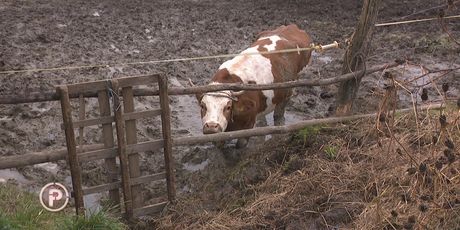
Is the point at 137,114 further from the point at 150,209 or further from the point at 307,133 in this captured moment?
the point at 307,133

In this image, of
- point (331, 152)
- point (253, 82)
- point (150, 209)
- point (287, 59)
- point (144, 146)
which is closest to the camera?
point (144, 146)

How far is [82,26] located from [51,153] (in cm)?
726

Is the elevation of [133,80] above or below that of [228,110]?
above

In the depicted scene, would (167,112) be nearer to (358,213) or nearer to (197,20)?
(358,213)

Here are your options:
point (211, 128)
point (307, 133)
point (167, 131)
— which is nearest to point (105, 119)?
point (167, 131)

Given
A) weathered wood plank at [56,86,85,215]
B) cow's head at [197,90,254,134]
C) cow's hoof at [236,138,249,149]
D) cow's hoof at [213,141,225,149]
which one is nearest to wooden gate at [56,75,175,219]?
weathered wood plank at [56,86,85,215]

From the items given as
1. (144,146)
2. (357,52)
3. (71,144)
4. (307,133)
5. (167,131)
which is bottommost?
(307,133)

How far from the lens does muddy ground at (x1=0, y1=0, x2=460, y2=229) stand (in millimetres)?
7008

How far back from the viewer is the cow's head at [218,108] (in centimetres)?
628

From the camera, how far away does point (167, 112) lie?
17.6 feet

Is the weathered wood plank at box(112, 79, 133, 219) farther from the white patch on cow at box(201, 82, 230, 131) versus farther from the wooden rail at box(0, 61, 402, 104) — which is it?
the white patch on cow at box(201, 82, 230, 131)

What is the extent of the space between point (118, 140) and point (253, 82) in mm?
2216

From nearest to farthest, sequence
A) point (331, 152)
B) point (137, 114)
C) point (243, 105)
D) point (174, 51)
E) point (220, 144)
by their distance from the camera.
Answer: point (137, 114), point (331, 152), point (243, 105), point (220, 144), point (174, 51)

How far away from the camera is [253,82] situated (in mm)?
6879
